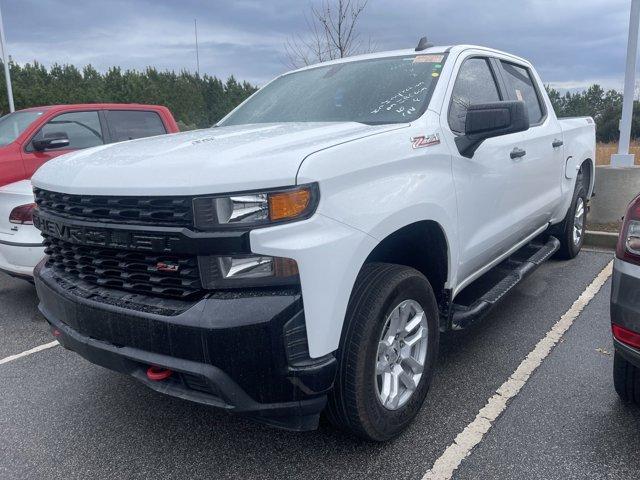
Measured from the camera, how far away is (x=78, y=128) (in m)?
6.79

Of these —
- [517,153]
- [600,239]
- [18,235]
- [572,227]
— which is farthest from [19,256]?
[600,239]

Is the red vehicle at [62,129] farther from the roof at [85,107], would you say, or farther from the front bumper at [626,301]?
the front bumper at [626,301]

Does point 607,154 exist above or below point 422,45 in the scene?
below

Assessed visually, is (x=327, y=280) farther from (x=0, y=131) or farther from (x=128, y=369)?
(x=0, y=131)

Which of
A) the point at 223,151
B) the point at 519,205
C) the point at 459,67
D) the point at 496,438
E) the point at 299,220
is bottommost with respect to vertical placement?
the point at 496,438

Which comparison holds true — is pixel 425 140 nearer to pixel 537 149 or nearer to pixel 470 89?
pixel 470 89

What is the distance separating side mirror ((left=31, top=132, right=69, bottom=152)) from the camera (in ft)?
20.2

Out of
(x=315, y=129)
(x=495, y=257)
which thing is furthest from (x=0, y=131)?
(x=495, y=257)

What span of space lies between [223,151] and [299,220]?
1.49 ft

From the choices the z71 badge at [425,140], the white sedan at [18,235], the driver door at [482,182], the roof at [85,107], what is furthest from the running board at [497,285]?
the roof at [85,107]

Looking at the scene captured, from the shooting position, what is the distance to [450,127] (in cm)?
298

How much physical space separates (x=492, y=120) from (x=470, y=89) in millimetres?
701

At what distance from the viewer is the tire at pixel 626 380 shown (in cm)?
271

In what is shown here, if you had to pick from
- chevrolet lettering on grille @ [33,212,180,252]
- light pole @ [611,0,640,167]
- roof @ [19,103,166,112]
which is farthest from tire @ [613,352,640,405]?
roof @ [19,103,166,112]
